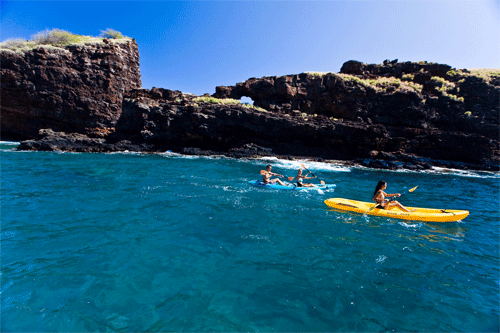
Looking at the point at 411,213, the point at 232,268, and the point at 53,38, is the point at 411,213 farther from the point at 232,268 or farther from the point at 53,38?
the point at 53,38

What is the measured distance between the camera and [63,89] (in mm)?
28266

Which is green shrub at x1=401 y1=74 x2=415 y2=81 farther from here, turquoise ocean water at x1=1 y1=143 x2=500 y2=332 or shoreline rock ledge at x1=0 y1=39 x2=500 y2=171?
turquoise ocean water at x1=1 y1=143 x2=500 y2=332

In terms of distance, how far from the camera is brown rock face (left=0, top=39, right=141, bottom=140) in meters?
27.1

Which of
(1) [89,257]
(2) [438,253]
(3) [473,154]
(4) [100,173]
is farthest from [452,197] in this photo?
(3) [473,154]

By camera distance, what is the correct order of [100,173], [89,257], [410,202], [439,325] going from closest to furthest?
[439,325]
[89,257]
[410,202]
[100,173]

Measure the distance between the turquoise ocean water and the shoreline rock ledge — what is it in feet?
60.0

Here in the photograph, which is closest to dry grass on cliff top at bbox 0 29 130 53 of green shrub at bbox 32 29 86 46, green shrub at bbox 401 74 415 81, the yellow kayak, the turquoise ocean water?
green shrub at bbox 32 29 86 46

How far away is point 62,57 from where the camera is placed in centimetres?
2830

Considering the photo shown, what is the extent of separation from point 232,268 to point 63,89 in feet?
119

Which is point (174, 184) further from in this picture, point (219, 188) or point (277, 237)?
point (277, 237)

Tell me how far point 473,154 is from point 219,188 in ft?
108

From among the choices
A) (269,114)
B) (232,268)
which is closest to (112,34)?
(269,114)

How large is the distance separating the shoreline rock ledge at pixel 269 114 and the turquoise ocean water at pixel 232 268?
18280 millimetres

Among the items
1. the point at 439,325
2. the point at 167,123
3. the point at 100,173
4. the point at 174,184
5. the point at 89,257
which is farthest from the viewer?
the point at 167,123
